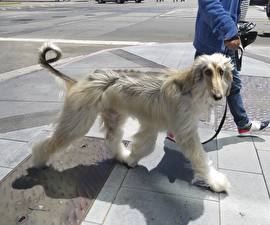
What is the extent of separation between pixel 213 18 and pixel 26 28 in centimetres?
1384

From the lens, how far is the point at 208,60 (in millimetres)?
2994

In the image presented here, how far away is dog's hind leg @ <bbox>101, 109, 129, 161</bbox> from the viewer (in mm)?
3787

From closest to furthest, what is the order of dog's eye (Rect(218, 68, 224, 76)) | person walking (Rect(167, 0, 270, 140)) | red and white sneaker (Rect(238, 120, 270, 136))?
dog's eye (Rect(218, 68, 224, 76)) → person walking (Rect(167, 0, 270, 140)) → red and white sneaker (Rect(238, 120, 270, 136))

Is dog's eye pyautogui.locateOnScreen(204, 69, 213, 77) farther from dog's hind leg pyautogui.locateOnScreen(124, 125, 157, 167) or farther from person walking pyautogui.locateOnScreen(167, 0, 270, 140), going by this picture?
dog's hind leg pyautogui.locateOnScreen(124, 125, 157, 167)

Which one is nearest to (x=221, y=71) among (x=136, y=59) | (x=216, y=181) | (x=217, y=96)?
(x=217, y=96)

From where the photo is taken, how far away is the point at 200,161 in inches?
133

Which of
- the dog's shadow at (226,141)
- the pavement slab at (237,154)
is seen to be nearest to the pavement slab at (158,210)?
the pavement slab at (237,154)

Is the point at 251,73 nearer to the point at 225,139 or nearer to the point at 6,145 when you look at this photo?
the point at 225,139

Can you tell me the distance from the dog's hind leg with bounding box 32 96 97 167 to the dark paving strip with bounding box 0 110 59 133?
1.33 m

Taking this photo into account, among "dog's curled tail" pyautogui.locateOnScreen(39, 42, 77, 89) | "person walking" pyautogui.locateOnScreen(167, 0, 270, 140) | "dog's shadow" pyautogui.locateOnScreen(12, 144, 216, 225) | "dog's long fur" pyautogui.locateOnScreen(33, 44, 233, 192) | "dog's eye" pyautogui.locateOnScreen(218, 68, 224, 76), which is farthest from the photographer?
"dog's curled tail" pyautogui.locateOnScreen(39, 42, 77, 89)

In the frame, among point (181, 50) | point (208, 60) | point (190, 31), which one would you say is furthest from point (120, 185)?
point (190, 31)

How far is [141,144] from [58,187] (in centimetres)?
90

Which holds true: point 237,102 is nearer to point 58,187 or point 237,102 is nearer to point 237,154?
point 237,154

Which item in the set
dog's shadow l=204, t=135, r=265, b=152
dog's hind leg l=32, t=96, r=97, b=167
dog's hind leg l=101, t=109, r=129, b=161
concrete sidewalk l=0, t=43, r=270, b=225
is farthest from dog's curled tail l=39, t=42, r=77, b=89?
dog's shadow l=204, t=135, r=265, b=152
